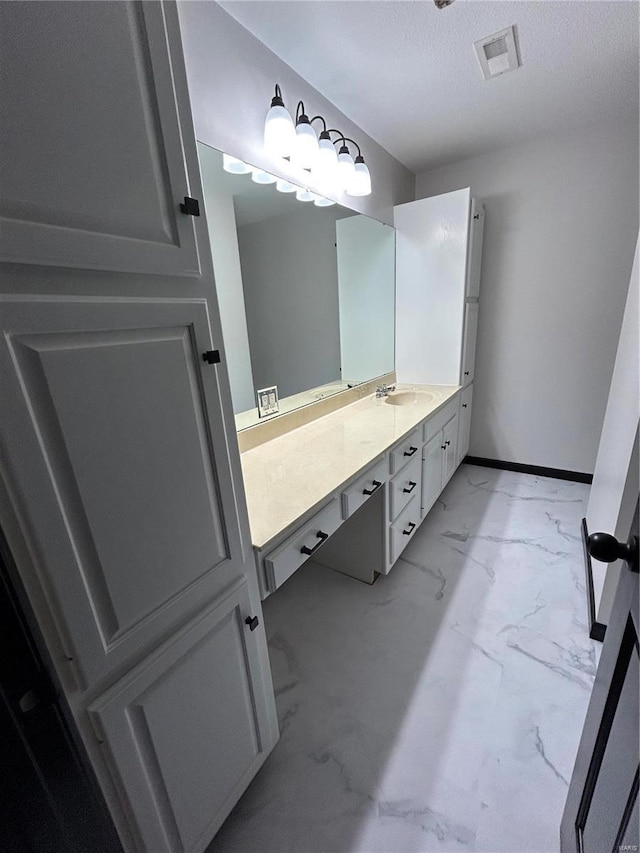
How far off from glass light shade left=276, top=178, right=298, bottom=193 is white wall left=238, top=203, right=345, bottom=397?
0.10 metres

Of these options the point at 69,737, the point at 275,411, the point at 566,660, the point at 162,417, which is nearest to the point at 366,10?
Result: the point at 275,411

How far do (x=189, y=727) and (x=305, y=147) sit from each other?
2.03 m

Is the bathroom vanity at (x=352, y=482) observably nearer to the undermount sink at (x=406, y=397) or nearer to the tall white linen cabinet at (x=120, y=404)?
the undermount sink at (x=406, y=397)

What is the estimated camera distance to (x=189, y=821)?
0.81 meters

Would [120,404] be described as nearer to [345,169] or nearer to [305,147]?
[305,147]

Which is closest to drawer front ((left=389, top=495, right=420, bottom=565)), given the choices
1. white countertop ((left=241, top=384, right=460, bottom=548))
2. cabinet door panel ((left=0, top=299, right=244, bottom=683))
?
white countertop ((left=241, top=384, right=460, bottom=548))

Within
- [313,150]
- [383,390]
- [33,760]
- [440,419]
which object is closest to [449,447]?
[440,419]

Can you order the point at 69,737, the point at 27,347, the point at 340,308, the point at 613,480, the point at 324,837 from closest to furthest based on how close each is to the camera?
the point at 27,347 < the point at 69,737 < the point at 324,837 < the point at 613,480 < the point at 340,308

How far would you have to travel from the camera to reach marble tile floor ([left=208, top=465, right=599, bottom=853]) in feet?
3.30

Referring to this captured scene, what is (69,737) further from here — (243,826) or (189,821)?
(243,826)

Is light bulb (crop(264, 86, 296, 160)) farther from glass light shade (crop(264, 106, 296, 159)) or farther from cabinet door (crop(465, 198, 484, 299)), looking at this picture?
cabinet door (crop(465, 198, 484, 299))

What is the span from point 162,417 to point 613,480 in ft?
5.90

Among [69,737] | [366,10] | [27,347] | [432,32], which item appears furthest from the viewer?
[432,32]

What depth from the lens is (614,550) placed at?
591 mm
